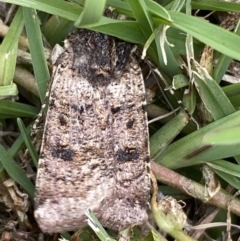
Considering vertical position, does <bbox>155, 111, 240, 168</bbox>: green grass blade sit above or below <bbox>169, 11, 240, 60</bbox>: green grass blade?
below

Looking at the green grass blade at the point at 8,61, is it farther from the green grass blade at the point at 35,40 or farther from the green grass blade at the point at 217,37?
the green grass blade at the point at 217,37

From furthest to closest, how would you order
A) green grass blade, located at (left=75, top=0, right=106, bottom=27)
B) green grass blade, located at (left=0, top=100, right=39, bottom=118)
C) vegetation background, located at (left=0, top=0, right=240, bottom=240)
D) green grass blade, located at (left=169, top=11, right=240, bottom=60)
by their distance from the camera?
green grass blade, located at (left=0, top=100, right=39, bottom=118), vegetation background, located at (left=0, top=0, right=240, bottom=240), green grass blade, located at (left=169, top=11, right=240, bottom=60), green grass blade, located at (left=75, top=0, right=106, bottom=27)

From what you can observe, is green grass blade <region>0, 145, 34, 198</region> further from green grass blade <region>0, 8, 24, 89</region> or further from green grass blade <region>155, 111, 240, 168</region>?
green grass blade <region>155, 111, 240, 168</region>

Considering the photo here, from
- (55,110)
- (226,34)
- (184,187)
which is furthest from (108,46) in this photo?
(184,187)

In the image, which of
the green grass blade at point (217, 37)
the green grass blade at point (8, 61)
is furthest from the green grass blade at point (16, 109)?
the green grass blade at point (217, 37)

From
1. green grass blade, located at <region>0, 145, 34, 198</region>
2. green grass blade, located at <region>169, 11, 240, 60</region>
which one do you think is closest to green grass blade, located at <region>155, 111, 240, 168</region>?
green grass blade, located at <region>169, 11, 240, 60</region>

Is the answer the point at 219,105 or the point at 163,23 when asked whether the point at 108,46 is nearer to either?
the point at 163,23
